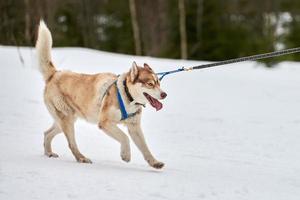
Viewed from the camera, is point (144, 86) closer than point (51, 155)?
Yes

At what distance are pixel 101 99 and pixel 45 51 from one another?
A: 0.94 m

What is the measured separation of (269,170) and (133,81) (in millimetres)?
1849

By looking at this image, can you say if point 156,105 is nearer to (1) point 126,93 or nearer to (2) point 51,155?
(1) point 126,93

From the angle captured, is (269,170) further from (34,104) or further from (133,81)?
(34,104)

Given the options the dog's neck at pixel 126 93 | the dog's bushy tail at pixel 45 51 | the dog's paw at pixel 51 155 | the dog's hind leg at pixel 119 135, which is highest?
the dog's bushy tail at pixel 45 51

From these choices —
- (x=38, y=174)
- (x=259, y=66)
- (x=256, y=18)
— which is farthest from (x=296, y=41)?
(x=38, y=174)

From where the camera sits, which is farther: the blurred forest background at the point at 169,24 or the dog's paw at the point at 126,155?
the blurred forest background at the point at 169,24

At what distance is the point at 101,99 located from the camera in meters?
5.45

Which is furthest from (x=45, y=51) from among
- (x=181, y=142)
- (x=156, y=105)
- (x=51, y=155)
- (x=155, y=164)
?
(x=181, y=142)

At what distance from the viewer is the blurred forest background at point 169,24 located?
2117 centimetres

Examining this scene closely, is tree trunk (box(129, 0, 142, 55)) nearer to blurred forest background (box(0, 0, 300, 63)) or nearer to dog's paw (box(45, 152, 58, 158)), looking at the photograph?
blurred forest background (box(0, 0, 300, 63))

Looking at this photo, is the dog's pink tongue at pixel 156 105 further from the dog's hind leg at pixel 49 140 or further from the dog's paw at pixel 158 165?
the dog's hind leg at pixel 49 140

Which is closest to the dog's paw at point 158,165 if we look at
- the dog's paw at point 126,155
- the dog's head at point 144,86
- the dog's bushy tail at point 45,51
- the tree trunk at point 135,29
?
the dog's paw at point 126,155

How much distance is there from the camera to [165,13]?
27.1m
